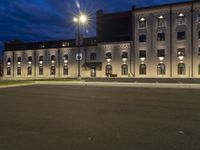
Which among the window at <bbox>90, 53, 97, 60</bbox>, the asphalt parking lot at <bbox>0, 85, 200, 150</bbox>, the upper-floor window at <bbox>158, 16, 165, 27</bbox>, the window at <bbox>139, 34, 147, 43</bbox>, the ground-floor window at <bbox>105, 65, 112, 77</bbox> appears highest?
the upper-floor window at <bbox>158, 16, 165, 27</bbox>

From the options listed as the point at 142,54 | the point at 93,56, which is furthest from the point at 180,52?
the point at 93,56

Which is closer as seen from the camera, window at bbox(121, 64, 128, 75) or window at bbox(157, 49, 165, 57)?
window at bbox(157, 49, 165, 57)

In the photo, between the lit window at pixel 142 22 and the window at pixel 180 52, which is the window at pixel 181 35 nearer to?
the window at pixel 180 52

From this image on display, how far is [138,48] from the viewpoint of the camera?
53.8m

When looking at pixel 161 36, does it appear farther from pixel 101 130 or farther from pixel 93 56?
pixel 101 130

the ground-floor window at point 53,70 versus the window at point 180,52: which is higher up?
the window at point 180,52

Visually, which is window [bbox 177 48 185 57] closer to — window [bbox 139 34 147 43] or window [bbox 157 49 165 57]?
window [bbox 157 49 165 57]

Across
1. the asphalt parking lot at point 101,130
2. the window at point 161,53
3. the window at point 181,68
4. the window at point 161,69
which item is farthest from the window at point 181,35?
the asphalt parking lot at point 101,130

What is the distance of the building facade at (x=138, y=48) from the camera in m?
49.5

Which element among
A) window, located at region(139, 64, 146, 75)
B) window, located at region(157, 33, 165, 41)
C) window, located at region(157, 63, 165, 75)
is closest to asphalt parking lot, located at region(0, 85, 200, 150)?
window, located at region(157, 63, 165, 75)

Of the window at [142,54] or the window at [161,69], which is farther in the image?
the window at [142,54]

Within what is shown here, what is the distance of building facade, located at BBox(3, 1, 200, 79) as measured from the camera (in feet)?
162

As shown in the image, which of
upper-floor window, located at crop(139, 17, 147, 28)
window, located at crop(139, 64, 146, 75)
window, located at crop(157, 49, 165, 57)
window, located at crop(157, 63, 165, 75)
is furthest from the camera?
upper-floor window, located at crop(139, 17, 147, 28)

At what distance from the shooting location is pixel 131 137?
657 centimetres
